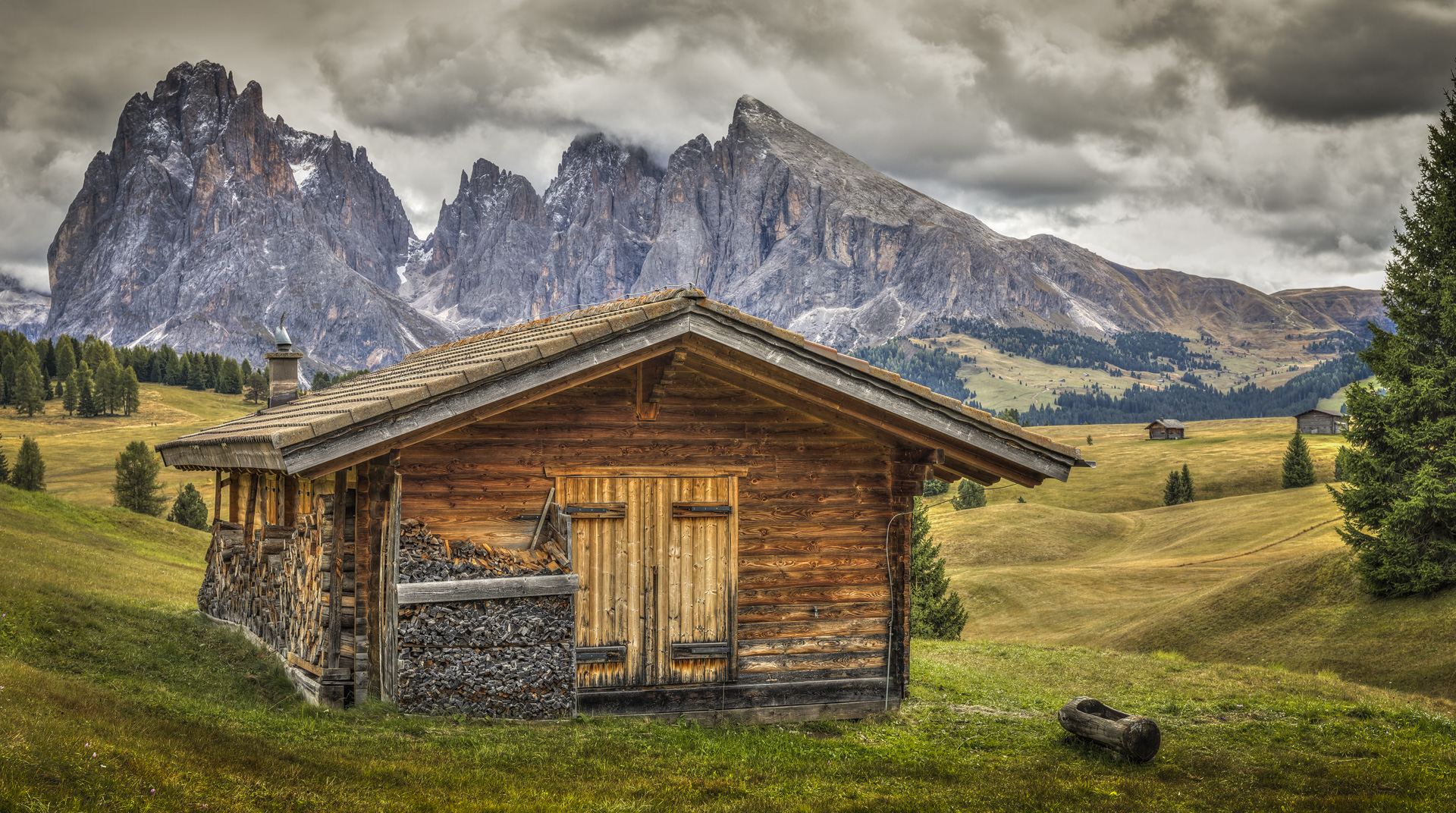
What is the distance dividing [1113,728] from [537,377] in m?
6.82

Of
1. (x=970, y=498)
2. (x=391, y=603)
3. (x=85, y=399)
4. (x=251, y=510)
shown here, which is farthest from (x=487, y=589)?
(x=85, y=399)

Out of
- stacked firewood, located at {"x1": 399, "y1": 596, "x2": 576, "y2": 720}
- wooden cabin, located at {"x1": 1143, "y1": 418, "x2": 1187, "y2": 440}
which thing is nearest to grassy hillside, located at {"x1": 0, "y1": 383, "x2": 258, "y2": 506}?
stacked firewood, located at {"x1": 399, "y1": 596, "x2": 576, "y2": 720}

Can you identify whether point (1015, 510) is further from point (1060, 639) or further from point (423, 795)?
point (423, 795)

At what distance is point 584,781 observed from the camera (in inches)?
300

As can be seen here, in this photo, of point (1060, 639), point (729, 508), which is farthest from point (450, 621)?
point (1060, 639)

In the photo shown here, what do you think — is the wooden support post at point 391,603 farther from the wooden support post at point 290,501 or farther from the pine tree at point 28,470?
the pine tree at point 28,470

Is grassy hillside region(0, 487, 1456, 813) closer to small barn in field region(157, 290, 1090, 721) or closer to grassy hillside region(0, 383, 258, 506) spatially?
small barn in field region(157, 290, 1090, 721)

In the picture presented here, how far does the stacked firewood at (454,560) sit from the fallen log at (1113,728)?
18.5 ft

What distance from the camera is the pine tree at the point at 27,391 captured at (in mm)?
121375

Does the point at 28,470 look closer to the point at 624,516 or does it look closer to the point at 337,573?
the point at 337,573

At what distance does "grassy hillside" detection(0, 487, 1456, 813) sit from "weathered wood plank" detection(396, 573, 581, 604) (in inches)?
45.6

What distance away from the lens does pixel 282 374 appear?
69.2ft

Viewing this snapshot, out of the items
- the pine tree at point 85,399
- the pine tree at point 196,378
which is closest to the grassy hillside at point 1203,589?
the pine tree at point 85,399

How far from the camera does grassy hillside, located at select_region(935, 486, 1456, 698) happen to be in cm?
2698
